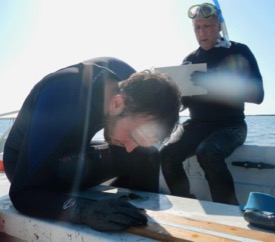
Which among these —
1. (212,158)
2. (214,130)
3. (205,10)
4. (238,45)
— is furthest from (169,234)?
(205,10)

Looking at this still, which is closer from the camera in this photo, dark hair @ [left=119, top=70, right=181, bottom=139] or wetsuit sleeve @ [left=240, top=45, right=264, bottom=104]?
dark hair @ [left=119, top=70, right=181, bottom=139]

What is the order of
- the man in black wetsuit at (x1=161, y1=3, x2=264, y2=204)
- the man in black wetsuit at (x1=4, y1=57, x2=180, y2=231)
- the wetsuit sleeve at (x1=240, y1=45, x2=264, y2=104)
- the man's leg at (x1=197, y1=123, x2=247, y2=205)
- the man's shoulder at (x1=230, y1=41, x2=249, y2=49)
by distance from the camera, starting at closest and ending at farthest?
the man in black wetsuit at (x1=4, y1=57, x2=180, y2=231), the man's leg at (x1=197, y1=123, x2=247, y2=205), the man in black wetsuit at (x1=161, y1=3, x2=264, y2=204), the wetsuit sleeve at (x1=240, y1=45, x2=264, y2=104), the man's shoulder at (x1=230, y1=41, x2=249, y2=49)

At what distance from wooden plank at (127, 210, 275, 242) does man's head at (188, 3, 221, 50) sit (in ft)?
6.52

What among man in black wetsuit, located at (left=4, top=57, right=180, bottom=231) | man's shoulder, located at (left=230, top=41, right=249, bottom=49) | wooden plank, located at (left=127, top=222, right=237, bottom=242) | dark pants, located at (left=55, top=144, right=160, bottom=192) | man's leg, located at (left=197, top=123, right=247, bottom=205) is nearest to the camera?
wooden plank, located at (left=127, top=222, right=237, bottom=242)

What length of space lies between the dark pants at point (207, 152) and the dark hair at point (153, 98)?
0.87 m

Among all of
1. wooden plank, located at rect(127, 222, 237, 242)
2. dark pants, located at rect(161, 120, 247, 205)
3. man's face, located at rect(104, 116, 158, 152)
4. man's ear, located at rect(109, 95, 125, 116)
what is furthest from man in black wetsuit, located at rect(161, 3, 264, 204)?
wooden plank, located at rect(127, 222, 237, 242)

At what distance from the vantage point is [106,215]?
4.24ft

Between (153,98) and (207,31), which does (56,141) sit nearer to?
(153,98)

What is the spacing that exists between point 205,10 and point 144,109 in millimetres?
1854

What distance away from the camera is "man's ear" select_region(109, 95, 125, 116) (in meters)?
1.55

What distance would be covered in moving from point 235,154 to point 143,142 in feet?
4.24

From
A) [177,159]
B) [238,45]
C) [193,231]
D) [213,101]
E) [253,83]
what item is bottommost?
[177,159]

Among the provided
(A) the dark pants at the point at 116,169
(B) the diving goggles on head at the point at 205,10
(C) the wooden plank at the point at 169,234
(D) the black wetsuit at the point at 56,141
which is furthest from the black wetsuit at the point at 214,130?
(C) the wooden plank at the point at 169,234

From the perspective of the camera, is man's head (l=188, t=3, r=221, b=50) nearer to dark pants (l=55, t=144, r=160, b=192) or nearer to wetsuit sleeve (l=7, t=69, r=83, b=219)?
dark pants (l=55, t=144, r=160, b=192)
